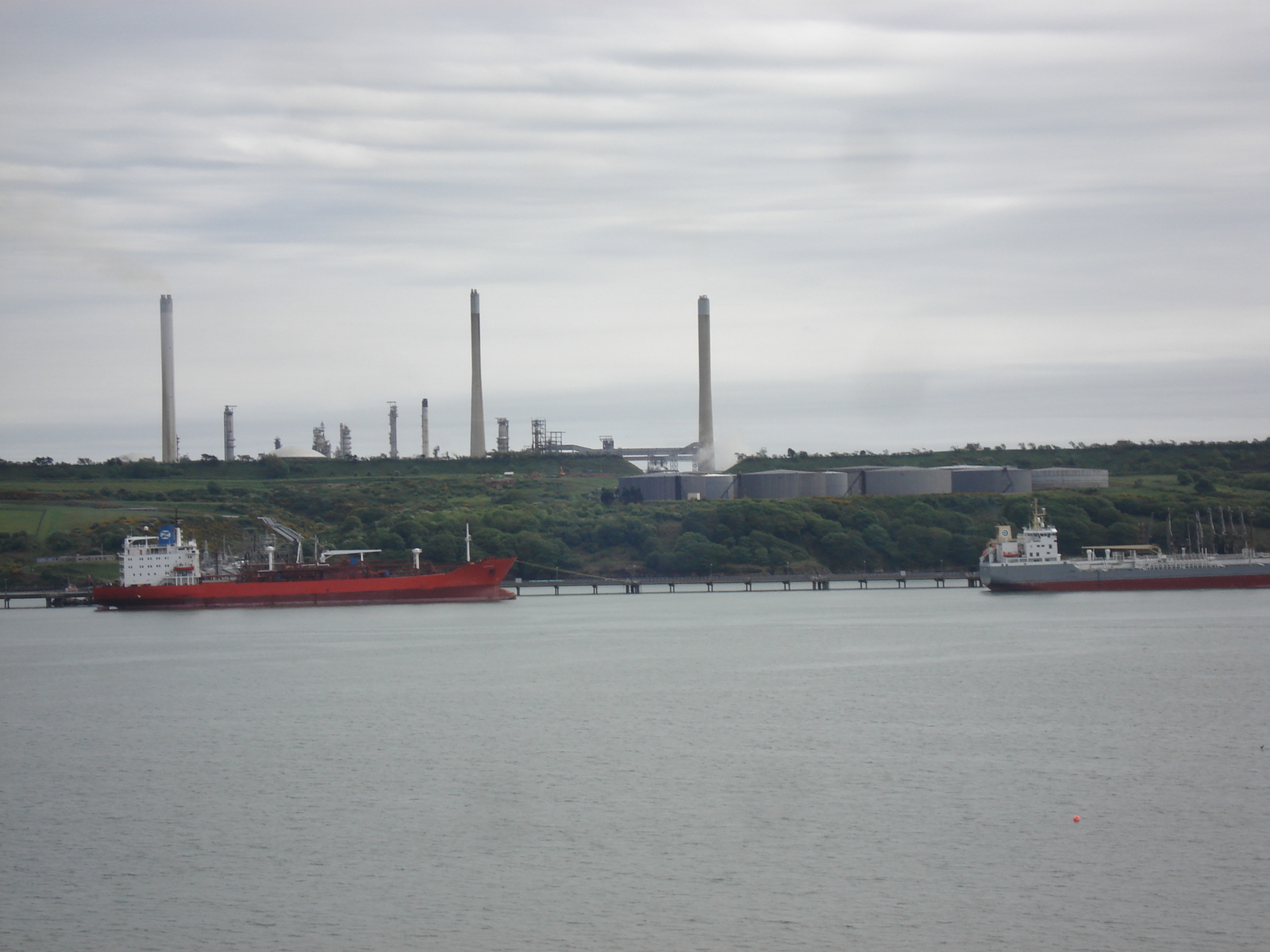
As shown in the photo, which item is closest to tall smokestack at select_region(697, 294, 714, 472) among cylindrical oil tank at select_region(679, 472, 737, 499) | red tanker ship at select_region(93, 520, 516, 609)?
cylindrical oil tank at select_region(679, 472, 737, 499)

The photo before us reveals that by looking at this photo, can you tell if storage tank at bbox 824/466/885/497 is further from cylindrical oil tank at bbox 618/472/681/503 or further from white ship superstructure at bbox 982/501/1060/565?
white ship superstructure at bbox 982/501/1060/565

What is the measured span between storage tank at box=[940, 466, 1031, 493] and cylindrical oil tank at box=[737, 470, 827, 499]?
15953 millimetres

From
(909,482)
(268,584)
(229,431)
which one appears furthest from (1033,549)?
(229,431)

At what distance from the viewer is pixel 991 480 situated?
153000mm

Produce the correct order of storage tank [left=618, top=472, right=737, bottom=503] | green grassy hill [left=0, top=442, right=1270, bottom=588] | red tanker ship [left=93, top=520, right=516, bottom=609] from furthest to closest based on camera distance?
storage tank [left=618, top=472, right=737, bottom=503]
green grassy hill [left=0, top=442, right=1270, bottom=588]
red tanker ship [left=93, top=520, right=516, bottom=609]

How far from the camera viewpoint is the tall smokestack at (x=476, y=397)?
15566cm

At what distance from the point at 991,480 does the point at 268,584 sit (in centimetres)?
8793

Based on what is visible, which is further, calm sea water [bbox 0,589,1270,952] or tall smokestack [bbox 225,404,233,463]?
tall smokestack [bbox 225,404,233,463]

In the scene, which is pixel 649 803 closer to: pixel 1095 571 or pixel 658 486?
pixel 1095 571

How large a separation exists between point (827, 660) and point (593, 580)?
7434cm

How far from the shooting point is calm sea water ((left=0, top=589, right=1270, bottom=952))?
20406 millimetres

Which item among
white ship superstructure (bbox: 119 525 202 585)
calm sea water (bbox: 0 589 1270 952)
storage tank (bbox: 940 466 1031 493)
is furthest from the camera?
storage tank (bbox: 940 466 1031 493)

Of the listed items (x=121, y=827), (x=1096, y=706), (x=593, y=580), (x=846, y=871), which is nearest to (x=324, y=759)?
(x=121, y=827)

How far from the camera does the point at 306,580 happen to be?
321ft
